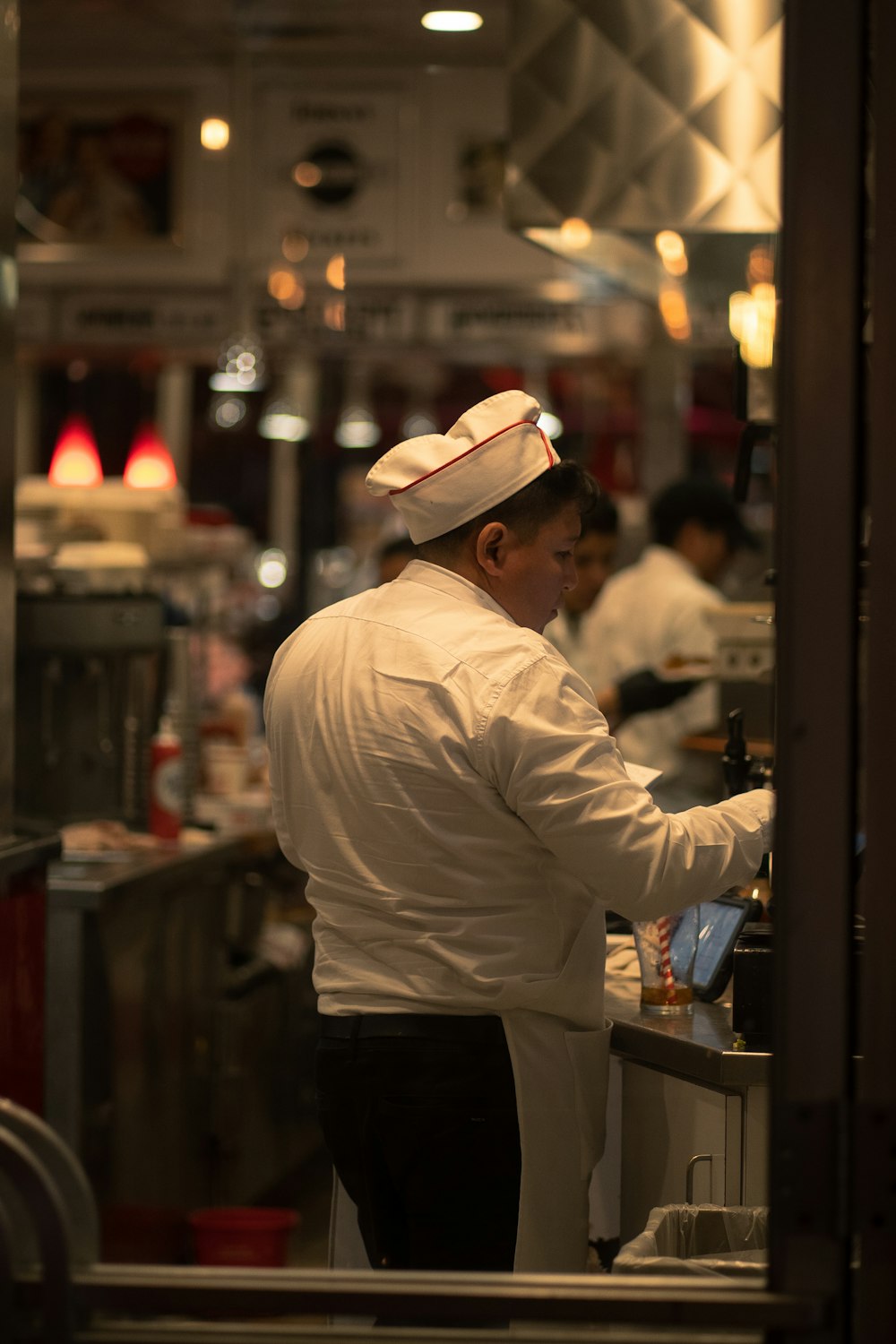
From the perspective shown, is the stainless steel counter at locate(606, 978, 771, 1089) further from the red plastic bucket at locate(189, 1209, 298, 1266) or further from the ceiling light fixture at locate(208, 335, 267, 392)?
the ceiling light fixture at locate(208, 335, 267, 392)

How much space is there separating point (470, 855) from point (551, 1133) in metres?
0.42

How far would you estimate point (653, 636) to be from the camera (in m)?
6.20

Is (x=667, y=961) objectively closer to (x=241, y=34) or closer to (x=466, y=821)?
(x=466, y=821)

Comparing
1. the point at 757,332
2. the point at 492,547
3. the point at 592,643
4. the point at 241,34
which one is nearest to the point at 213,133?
the point at 241,34

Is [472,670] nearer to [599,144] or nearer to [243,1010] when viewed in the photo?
[599,144]

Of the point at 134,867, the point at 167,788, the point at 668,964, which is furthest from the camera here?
the point at 167,788

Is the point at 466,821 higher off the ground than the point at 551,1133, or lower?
higher

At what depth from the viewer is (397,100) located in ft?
25.1

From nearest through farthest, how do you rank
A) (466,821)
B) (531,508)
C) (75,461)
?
1. (466,821)
2. (531,508)
3. (75,461)

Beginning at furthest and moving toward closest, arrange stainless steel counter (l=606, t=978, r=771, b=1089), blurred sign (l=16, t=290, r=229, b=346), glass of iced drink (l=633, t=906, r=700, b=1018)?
blurred sign (l=16, t=290, r=229, b=346) → glass of iced drink (l=633, t=906, r=700, b=1018) → stainless steel counter (l=606, t=978, r=771, b=1089)

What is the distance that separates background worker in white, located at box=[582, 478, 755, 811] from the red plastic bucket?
163cm

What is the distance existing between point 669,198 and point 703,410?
1394cm

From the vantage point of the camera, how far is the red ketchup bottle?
5.00 metres

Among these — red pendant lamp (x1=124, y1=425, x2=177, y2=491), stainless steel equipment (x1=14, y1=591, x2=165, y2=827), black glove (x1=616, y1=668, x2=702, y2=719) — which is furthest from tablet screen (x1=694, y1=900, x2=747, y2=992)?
red pendant lamp (x1=124, y1=425, x2=177, y2=491)
